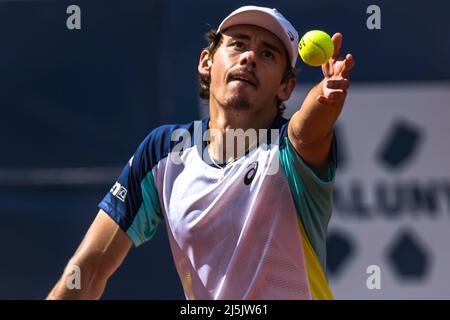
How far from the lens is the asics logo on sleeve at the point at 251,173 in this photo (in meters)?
3.54

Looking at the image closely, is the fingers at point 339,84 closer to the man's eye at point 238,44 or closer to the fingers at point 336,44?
the fingers at point 336,44

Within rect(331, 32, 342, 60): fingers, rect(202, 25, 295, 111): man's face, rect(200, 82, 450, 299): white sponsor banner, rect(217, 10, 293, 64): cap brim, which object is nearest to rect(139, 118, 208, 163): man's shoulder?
rect(202, 25, 295, 111): man's face

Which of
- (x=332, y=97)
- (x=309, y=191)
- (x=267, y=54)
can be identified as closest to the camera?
(x=332, y=97)

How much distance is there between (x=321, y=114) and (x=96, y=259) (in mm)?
1030

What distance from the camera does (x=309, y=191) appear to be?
11.3ft

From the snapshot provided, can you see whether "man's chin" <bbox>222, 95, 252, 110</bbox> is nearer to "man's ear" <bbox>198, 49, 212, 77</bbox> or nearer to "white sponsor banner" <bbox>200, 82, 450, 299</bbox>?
"man's ear" <bbox>198, 49, 212, 77</bbox>

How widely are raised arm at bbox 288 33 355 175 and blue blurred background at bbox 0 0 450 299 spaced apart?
7.07 feet

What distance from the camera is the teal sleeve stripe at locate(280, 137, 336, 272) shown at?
3415mm

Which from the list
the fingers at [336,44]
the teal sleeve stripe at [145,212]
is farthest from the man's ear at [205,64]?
the fingers at [336,44]

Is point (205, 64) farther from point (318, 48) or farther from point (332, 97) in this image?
point (332, 97)

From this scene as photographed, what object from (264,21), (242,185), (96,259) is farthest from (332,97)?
(96,259)

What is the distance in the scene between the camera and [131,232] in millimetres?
3791
